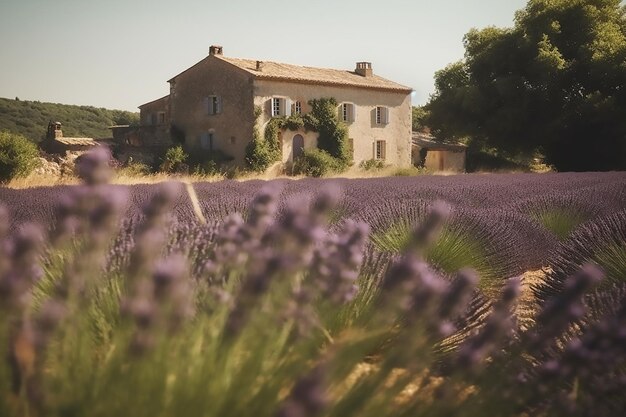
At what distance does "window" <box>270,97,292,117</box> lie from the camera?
83.7ft

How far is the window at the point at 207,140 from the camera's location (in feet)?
87.7

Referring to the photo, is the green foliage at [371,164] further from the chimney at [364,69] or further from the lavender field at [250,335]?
the lavender field at [250,335]

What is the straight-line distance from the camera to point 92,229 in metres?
0.83

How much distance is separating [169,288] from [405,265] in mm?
401

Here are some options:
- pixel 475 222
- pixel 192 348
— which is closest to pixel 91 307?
pixel 192 348

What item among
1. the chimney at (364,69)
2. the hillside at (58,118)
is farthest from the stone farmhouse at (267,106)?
the hillside at (58,118)

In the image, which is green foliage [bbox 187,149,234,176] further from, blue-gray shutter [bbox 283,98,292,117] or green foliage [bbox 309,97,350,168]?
green foliage [bbox 309,97,350,168]

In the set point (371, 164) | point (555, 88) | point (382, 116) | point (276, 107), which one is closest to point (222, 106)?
point (276, 107)

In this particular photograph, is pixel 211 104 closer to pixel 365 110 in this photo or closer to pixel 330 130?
pixel 330 130

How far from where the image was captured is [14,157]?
17.6 metres

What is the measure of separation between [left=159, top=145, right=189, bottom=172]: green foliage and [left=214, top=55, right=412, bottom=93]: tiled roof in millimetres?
4504

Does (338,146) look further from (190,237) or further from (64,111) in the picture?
(64,111)

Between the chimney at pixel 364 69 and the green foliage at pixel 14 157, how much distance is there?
17618 mm

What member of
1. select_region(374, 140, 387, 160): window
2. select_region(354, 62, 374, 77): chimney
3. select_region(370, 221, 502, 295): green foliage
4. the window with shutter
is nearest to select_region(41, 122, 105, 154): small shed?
the window with shutter
